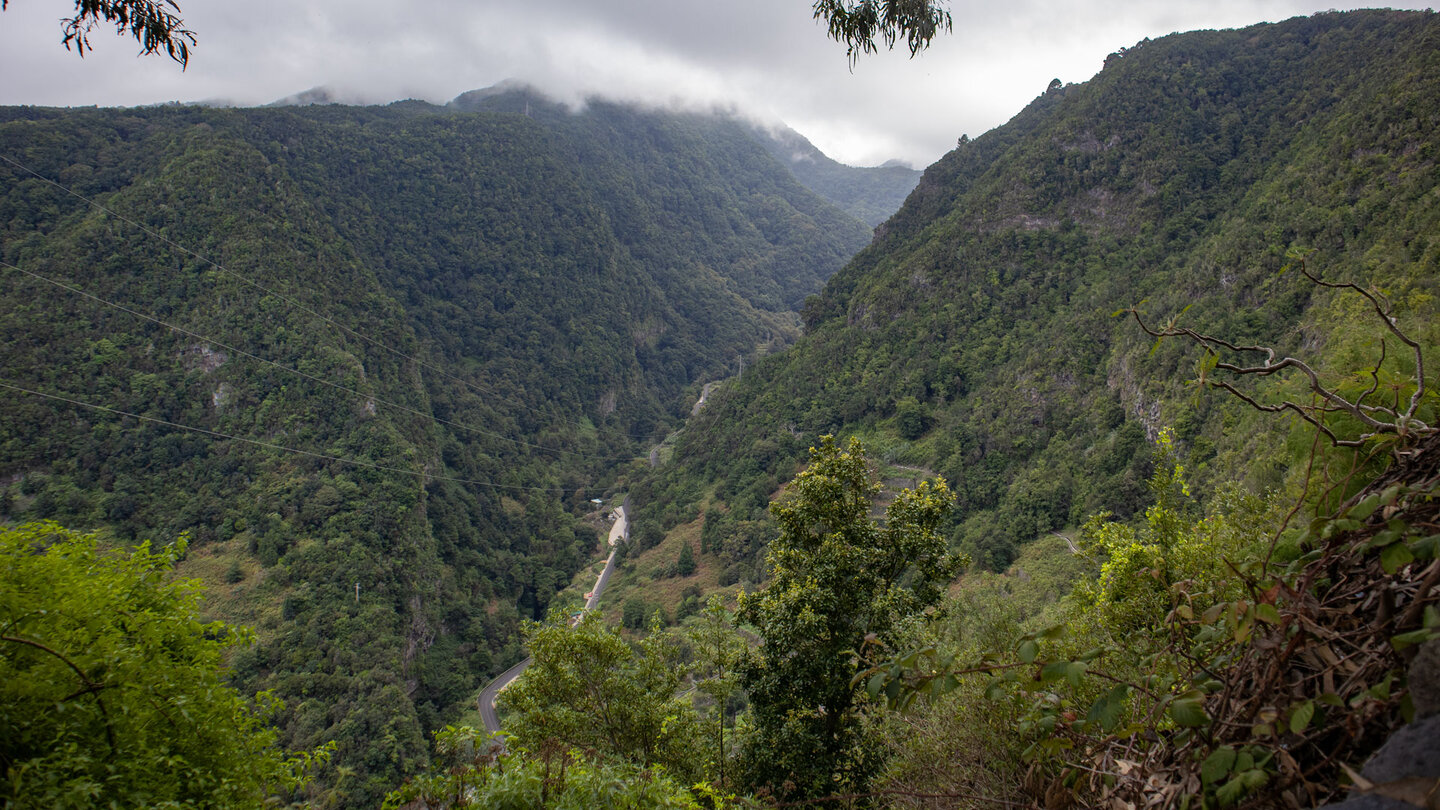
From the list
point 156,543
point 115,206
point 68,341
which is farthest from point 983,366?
point 115,206

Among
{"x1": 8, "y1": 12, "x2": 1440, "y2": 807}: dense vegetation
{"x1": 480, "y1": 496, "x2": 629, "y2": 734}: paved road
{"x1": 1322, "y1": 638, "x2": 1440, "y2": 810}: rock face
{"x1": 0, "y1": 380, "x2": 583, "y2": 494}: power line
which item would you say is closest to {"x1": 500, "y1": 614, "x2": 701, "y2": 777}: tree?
{"x1": 8, "y1": 12, "x2": 1440, "y2": 807}: dense vegetation

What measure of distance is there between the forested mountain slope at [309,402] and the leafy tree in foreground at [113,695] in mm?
35313

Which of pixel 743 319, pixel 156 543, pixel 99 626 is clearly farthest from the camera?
pixel 743 319

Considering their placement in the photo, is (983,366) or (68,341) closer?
(983,366)

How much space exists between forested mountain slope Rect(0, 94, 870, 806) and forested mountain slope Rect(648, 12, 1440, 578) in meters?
23.0

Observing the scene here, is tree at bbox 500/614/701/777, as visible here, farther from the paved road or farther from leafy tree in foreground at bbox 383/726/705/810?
the paved road

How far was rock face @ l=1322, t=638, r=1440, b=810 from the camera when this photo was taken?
156 centimetres

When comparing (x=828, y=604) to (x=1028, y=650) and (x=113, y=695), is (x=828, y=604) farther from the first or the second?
(x=113, y=695)

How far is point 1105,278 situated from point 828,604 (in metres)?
49.6

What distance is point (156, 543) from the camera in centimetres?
5047

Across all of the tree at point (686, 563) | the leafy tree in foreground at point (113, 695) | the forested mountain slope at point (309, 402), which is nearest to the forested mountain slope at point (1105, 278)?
the tree at point (686, 563)

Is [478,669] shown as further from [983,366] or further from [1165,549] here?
[1165,549]

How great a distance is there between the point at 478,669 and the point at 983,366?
51.2 meters

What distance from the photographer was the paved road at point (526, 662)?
46.1 m
